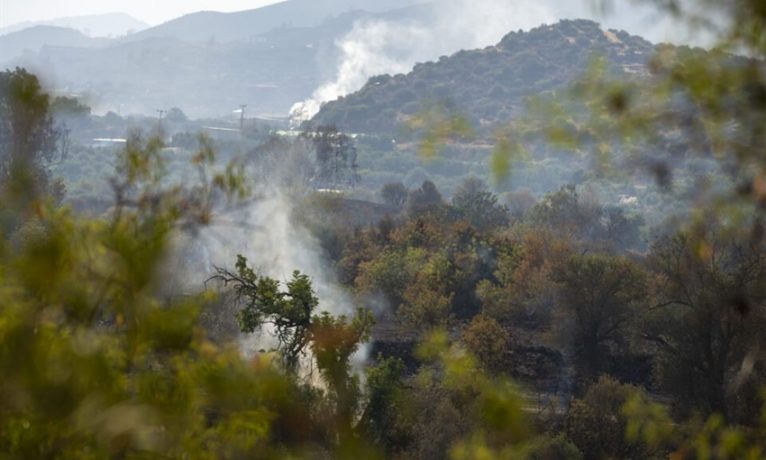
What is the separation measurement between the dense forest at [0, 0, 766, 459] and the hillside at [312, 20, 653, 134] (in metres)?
54.0

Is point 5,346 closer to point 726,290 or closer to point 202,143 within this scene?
point 202,143

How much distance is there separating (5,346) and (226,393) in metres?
0.65

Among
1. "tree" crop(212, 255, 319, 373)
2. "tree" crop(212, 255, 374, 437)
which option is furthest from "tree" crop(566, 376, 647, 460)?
"tree" crop(212, 255, 319, 373)

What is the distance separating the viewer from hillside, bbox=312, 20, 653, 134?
10869cm

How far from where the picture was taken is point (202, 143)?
5102 mm

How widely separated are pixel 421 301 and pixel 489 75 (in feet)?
300

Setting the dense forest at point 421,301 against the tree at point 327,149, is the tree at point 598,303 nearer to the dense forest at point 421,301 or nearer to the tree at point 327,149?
the dense forest at point 421,301

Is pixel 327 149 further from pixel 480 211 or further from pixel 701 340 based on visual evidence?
pixel 701 340

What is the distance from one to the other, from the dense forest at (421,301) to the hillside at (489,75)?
177 ft

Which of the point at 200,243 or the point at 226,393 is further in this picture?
the point at 200,243

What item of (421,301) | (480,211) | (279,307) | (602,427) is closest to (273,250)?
(421,301)

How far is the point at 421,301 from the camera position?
1126 inches

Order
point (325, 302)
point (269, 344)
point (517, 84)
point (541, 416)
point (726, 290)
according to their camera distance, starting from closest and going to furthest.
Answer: point (726, 290) < point (541, 416) < point (269, 344) < point (325, 302) < point (517, 84)

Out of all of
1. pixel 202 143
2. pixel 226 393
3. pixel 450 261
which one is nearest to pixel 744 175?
pixel 226 393
